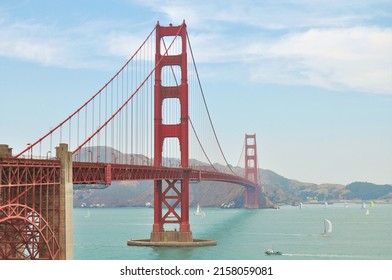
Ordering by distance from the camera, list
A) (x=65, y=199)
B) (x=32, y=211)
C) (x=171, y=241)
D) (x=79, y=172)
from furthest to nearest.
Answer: (x=171, y=241)
(x=79, y=172)
(x=65, y=199)
(x=32, y=211)

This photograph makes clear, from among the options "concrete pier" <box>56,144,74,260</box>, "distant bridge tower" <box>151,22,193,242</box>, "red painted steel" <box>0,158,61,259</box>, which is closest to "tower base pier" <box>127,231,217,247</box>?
"distant bridge tower" <box>151,22,193,242</box>

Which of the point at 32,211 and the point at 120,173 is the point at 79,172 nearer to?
the point at 32,211

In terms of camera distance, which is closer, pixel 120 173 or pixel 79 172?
pixel 79 172

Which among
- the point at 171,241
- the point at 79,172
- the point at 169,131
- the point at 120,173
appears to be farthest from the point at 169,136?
the point at 79,172

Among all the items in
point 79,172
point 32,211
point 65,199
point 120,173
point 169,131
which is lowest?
point 32,211

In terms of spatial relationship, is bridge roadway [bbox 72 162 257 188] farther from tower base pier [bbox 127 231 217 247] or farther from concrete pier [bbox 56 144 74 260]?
tower base pier [bbox 127 231 217 247]

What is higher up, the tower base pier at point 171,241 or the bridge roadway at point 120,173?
the bridge roadway at point 120,173

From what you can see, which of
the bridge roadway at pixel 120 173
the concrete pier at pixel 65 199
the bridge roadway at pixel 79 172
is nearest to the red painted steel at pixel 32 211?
the bridge roadway at pixel 79 172

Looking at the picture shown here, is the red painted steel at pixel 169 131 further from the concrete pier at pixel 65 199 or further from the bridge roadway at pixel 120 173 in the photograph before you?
the concrete pier at pixel 65 199

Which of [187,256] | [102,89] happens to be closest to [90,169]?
[102,89]

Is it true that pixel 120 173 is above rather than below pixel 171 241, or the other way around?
above

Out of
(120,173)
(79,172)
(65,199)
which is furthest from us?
(120,173)
